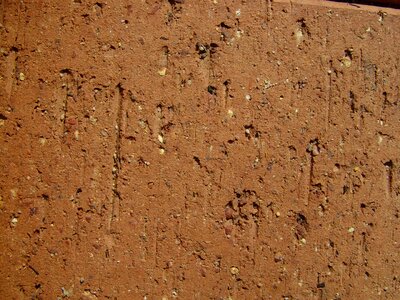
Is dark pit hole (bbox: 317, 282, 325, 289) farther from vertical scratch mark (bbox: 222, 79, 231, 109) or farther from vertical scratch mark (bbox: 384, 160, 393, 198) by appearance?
vertical scratch mark (bbox: 222, 79, 231, 109)

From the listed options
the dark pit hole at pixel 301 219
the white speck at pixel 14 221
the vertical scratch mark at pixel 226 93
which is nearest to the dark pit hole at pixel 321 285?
the dark pit hole at pixel 301 219

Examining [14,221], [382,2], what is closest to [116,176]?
[14,221]

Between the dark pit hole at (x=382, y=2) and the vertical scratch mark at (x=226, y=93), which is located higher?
the dark pit hole at (x=382, y=2)

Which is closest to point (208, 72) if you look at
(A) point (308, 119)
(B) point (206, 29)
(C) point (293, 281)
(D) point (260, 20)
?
(B) point (206, 29)

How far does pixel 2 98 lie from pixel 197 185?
2.93ft

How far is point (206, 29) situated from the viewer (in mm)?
1729

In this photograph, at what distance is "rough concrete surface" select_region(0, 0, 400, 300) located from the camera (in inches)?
65.4

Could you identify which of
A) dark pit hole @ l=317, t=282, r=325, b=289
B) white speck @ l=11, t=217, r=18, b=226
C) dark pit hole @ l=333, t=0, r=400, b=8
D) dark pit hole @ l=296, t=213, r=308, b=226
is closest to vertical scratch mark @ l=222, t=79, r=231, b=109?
dark pit hole @ l=296, t=213, r=308, b=226

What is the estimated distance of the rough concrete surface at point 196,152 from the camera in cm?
166

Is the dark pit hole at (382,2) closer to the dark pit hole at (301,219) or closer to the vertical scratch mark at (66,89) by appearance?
the dark pit hole at (301,219)

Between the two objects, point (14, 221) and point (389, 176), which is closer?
point (14, 221)

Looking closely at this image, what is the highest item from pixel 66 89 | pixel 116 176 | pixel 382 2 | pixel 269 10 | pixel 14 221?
pixel 382 2

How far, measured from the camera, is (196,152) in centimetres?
170

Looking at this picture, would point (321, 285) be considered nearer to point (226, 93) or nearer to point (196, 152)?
point (196, 152)
